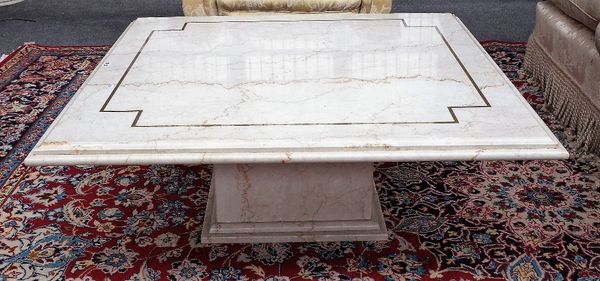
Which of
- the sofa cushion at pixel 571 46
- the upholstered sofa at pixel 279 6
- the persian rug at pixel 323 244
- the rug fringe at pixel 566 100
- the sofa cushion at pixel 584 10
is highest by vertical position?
the sofa cushion at pixel 584 10

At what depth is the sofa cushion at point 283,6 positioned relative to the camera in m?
2.13

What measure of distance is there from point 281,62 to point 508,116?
523 millimetres

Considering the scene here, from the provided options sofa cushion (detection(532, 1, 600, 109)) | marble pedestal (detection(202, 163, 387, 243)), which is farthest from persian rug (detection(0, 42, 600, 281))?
sofa cushion (detection(532, 1, 600, 109))

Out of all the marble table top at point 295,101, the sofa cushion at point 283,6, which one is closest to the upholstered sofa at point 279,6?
the sofa cushion at point 283,6

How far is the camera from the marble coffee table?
107 centimetres

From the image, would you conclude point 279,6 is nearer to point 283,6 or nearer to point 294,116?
point 283,6

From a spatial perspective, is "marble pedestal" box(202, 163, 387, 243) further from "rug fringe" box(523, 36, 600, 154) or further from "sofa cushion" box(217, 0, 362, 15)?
"sofa cushion" box(217, 0, 362, 15)

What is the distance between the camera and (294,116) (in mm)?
1173

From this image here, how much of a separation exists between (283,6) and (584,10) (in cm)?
91

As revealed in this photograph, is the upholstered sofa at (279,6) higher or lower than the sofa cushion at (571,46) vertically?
higher

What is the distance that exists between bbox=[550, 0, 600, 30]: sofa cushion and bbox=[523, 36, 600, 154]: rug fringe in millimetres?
156

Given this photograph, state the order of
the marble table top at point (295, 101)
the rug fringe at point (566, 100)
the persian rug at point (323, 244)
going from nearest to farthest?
1. the marble table top at point (295, 101)
2. the persian rug at point (323, 244)
3. the rug fringe at point (566, 100)

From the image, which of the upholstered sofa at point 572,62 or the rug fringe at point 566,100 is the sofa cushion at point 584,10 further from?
the rug fringe at point 566,100

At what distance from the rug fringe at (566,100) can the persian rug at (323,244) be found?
0.15 ft
